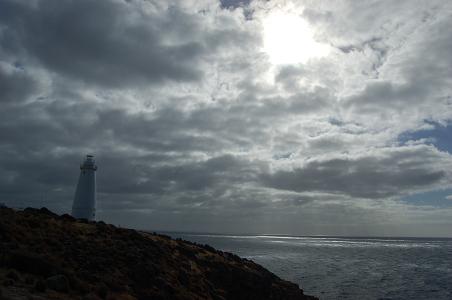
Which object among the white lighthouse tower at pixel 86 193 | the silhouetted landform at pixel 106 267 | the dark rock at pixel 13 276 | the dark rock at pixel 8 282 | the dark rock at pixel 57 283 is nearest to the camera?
the dark rock at pixel 8 282

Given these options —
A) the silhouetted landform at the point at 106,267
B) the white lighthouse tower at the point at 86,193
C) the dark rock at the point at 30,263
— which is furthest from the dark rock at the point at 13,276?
the white lighthouse tower at the point at 86,193

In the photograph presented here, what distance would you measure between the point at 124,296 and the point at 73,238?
32.7 ft

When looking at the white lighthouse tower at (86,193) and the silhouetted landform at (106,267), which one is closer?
the silhouetted landform at (106,267)

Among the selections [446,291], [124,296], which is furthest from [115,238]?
[446,291]

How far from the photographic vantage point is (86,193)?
172 ft

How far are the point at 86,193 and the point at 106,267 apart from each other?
77.8ft

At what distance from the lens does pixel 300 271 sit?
90125 millimetres

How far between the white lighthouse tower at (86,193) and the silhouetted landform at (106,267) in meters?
7.93

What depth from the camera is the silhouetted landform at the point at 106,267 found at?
2347 centimetres

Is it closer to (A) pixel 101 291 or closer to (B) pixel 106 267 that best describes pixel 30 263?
(A) pixel 101 291

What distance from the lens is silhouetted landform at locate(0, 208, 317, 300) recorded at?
23469mm

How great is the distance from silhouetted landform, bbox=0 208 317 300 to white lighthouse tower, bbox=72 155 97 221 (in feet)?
26.0

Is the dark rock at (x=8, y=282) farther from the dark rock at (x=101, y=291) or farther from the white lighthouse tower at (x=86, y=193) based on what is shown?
the white lighthouse tower at (x=86, y=193)

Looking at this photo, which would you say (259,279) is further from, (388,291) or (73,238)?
(388,291)
